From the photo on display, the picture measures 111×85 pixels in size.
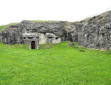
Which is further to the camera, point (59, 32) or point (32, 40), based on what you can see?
point (59, 32)

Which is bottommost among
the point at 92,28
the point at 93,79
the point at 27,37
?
the point at 93,79

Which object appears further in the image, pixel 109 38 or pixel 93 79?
pixel 109 38

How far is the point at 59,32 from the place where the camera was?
4725 cm

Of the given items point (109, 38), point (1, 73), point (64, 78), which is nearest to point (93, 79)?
point (64, 78)

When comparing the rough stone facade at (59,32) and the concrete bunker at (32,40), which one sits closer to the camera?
the rough stone facade at (59,32)

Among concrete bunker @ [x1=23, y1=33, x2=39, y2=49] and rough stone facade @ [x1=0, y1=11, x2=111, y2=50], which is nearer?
rough stone facade @ [x1=0, y1=11, x2=111, y2=50]

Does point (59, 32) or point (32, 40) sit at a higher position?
point (59, 32)

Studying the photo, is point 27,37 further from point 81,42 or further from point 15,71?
point 15,71

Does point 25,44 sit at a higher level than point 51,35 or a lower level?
lower

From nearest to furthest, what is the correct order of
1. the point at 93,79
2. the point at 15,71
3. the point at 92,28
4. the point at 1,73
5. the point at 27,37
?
the point at 93,79
the point at 1,73
the point at 15,71
the point at 92,28
the point at 27,37

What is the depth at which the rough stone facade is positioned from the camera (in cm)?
3077

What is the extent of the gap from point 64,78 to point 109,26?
2048cm

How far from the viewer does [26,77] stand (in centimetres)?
1123

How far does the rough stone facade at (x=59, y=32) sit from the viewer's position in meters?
30.8
